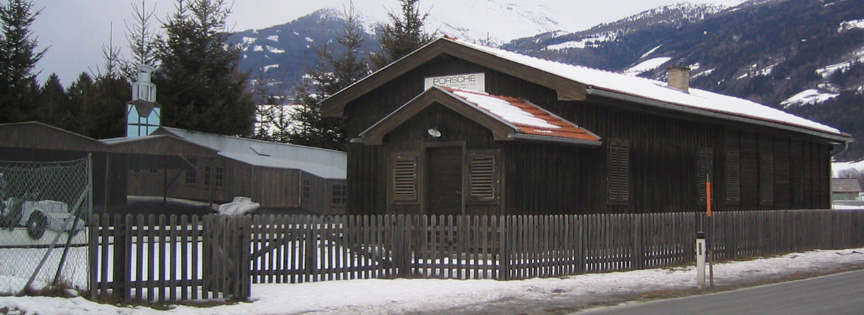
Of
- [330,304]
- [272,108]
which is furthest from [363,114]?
[272,108]

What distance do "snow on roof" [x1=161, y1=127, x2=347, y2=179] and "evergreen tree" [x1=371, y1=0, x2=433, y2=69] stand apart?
36.6 ft

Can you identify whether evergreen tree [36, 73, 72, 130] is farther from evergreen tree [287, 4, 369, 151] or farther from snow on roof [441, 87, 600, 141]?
snow on roof [441, 87, 600, 141]

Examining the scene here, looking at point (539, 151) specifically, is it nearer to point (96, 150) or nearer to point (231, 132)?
point (96, 150)

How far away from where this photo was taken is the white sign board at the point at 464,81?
74.2ft

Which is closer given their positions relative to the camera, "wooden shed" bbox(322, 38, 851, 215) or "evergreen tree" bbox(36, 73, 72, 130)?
"wooden shed" bbox(322, 38, 851, 215)

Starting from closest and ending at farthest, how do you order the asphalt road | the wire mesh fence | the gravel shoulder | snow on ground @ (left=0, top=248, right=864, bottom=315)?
snow on ground @ (left=0, top=248, right=864, bottom=315) → the wire mesh fence → the asphalt road → the gravel shoulder

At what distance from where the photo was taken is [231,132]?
42.3 meters

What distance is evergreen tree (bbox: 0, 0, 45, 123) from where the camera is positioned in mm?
42844

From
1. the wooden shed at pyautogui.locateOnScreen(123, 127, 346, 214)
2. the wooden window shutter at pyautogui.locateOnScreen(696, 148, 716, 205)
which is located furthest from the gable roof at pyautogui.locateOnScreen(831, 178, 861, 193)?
the wooden window shutter at pyautogui.locateOnScreen(696, 148, 716, 205)

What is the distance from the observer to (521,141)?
18984mm

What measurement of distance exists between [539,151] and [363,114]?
21.1 ft

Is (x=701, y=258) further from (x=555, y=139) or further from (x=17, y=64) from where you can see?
(x=17, y=64)

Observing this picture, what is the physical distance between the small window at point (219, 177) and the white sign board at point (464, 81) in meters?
13.3

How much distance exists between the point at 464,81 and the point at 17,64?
3066 cm
